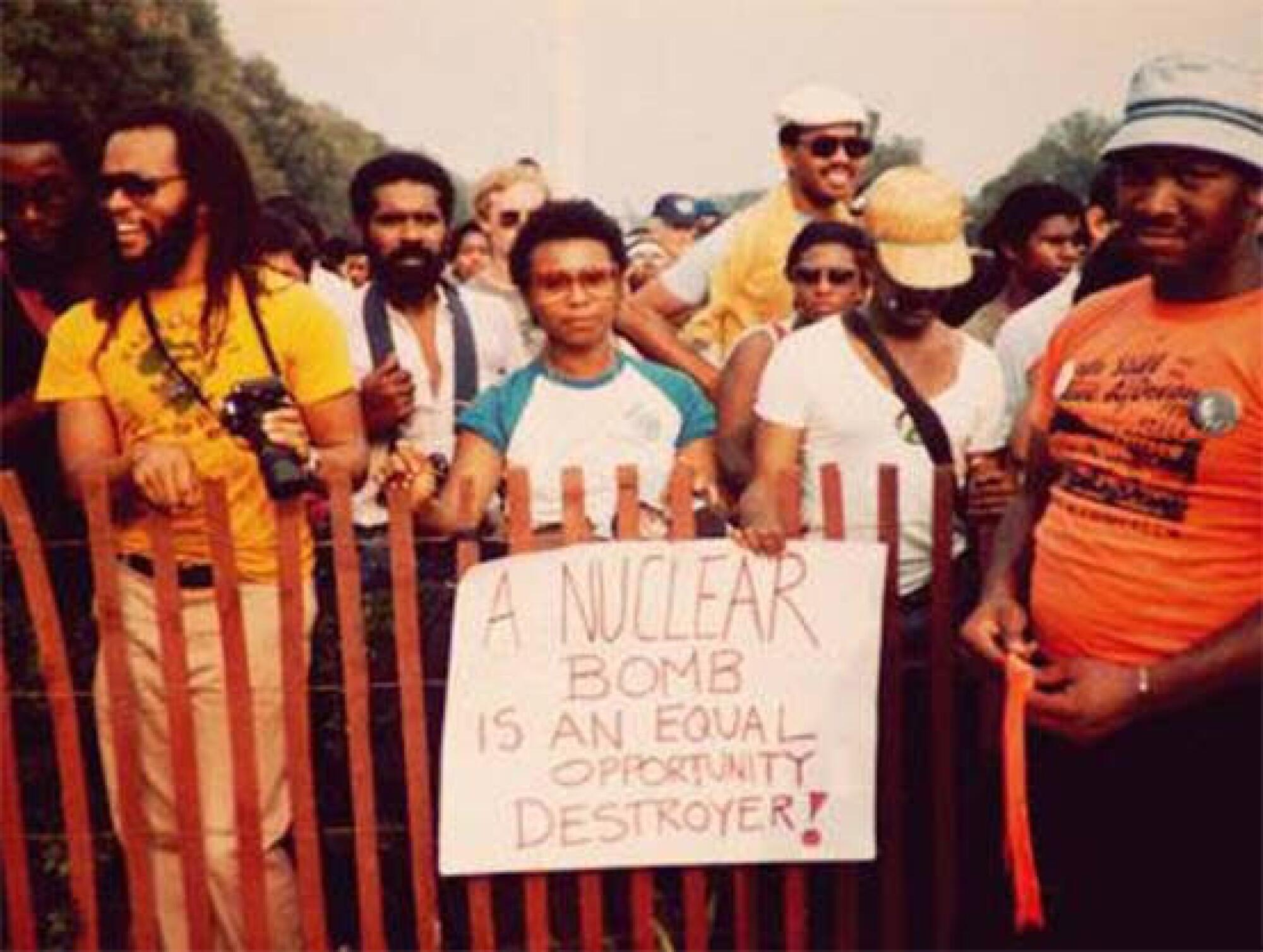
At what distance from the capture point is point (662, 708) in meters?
3.49

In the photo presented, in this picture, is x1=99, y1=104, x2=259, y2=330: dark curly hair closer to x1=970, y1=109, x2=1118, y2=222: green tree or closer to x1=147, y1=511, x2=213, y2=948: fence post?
x1=147, y1=511, x2=213, y2=948: fence post

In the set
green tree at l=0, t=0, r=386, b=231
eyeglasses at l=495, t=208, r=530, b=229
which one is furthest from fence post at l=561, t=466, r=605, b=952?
green tree at l=0, t=0, r=386, b=231

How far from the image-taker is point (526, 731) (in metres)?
3.50

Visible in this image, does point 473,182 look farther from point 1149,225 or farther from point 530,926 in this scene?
point 1149,225

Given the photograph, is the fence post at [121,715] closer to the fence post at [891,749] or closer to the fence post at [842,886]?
the fence post at [842,886]

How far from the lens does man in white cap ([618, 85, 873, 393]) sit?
4.88m

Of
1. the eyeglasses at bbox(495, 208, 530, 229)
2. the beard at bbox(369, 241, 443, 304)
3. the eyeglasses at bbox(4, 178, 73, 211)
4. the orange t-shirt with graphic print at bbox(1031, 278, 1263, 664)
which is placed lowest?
the orange t-shirt with graphic print at bbox(1031, 278, 1263, 664)

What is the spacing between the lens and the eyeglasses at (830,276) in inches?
181

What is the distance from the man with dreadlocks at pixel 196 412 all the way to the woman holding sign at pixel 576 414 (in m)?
0.33

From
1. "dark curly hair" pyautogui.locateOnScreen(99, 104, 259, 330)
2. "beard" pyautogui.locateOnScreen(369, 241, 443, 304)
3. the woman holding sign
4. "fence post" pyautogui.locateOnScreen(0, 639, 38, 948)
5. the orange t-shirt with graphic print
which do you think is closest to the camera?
the orange t-shirt with graphic print

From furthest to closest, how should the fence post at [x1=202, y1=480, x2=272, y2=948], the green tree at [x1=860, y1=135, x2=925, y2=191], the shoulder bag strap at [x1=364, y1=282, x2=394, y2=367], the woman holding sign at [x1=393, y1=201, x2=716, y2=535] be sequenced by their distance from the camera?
1. the green tree at [x1=860, y1=135, x2=925, y2=191]
2. the shoulder bag strap at [x1=364, y1=282, x2=394, y2=367]
3. the woman holding sign at [x1=393, y1=201, x2=716, y2=535]
4. the fence post at [x1=202, y1=480, x2=272, y2=948]

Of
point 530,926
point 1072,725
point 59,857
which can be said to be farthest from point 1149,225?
point 59,857

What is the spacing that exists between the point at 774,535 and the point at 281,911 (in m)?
1.38

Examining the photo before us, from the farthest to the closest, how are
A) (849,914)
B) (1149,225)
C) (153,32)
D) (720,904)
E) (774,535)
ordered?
(153,32) → (720,904) → (849,914) → (774,535) → (1149,225)
